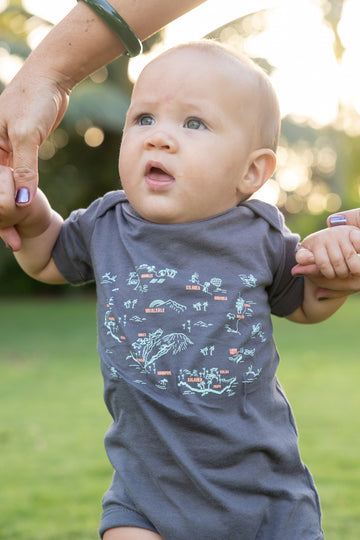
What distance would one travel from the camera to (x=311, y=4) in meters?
20.0

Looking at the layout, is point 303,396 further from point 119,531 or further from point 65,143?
point 65,143

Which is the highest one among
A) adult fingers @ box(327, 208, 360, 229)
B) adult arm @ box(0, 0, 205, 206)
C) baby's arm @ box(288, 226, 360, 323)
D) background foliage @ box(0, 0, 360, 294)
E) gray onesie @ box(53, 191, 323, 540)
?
adult arm @ box(0, 0, 205, 206)

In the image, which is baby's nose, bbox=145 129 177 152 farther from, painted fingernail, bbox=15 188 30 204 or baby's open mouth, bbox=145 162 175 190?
painted fingernail, bbox=15 188 30 204

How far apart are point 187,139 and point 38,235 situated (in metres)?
0.53

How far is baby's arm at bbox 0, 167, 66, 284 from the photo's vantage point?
6.04 ft

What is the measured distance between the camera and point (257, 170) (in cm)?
184

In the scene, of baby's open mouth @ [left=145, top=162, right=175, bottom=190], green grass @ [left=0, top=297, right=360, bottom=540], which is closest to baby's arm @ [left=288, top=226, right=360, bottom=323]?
baby's open mouth @ [left=145, top=162, right=175, bottom=190]

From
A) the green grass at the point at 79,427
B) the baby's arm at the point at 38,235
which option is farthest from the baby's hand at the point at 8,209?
the green grass at the point at 79,427

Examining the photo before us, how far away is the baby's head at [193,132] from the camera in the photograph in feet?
5.58

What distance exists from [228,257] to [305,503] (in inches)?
26.3

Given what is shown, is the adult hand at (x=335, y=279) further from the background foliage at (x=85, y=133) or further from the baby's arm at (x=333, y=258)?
the background foliage at (x=85, y=133)

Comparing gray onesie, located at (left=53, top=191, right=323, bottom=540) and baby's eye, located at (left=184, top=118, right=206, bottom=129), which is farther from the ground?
baby's eye, located at (left=184, top=118, right=206, bottom=129)

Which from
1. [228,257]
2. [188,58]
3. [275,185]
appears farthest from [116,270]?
[275,185]

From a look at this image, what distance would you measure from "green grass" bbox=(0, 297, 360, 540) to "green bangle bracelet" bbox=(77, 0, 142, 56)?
88.4 inches
